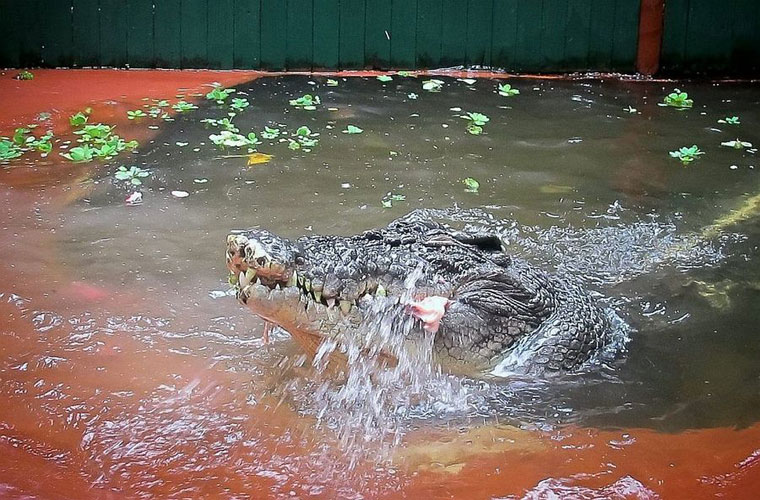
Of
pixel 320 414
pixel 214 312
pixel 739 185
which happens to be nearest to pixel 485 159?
pixel 739 185

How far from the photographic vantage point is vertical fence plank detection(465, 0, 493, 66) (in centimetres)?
995

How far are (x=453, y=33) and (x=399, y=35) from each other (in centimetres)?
60

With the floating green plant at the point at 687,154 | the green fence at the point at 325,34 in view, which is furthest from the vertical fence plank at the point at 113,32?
the floating green plant at the point at 687,154

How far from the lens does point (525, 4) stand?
999cm

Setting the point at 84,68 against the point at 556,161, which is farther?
the point at 84,68

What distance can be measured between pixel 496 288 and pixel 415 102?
5.20m

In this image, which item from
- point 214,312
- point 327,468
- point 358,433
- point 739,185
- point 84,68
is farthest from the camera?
point 84,68

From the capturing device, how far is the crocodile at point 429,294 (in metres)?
2.76

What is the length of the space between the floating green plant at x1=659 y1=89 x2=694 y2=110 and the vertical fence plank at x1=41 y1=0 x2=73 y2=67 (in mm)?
6041

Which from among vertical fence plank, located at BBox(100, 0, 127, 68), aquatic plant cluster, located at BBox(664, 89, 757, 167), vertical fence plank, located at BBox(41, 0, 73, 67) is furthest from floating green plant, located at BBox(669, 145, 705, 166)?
vertical fence plank, located at BBox(41, 0, 73, 67)

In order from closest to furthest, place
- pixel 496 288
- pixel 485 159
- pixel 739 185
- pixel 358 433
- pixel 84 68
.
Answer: pixel 358 433, pixel 496 288, pixel 739 185, pixel 485 159, pixel 84 68

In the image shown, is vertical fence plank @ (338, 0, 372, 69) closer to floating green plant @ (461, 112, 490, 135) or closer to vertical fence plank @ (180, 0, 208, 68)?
vertical fence plank @ (180, 0, 208, 68)

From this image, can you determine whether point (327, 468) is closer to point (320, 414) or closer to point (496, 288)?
point (320, 414)

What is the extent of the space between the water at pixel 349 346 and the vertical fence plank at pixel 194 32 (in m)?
2.61
